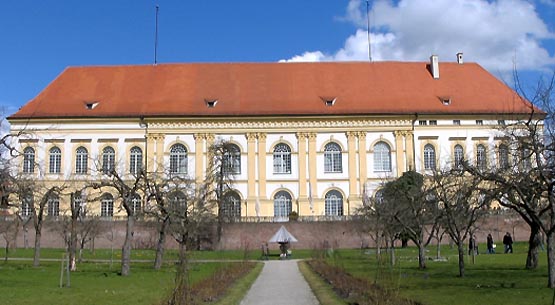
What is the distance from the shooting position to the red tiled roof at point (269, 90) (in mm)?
59219

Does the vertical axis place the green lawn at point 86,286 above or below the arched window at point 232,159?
below

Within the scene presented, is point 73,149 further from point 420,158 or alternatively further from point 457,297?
point 457,297

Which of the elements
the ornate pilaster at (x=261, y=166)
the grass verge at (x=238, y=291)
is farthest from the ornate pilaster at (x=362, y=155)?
the grass verge at (x=238, y=291)

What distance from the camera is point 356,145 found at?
59.6m

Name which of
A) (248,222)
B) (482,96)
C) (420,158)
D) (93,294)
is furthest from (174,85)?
(93,294)

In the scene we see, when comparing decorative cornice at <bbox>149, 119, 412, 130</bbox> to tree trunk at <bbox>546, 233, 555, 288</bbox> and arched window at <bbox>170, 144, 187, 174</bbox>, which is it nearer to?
arched window at <bbox>170, 144, 187, 174</bbox>

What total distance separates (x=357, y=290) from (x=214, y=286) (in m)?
4.32

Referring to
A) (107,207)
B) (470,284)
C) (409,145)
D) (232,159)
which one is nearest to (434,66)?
(409,145)

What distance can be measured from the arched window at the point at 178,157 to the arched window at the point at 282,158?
8168mm

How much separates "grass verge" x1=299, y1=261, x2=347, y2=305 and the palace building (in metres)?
32.6

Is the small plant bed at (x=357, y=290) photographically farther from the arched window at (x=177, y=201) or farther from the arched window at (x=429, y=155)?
the arched window at (x=429, y=155)

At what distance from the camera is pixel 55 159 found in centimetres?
6025

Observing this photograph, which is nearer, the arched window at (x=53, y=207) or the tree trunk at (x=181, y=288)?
the tree trunk at (x=181, y=288)

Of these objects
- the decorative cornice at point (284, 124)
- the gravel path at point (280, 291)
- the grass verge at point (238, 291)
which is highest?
the decorative cornice at point (284, 124)
